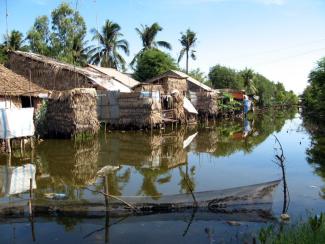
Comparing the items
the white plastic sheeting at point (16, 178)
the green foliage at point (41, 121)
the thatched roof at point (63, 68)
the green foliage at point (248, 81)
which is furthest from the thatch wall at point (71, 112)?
the green foliage at point (248, 81)

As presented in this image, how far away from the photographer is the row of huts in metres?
17.5

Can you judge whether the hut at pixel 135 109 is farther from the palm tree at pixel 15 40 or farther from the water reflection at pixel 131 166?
the palm tree at pixel 15 40

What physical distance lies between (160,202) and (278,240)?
260cm

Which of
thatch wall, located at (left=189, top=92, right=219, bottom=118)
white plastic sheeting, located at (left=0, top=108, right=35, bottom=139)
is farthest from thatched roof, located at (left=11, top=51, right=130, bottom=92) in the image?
thatch wall, located at (left=189, top=92, right=219, bottom=118)

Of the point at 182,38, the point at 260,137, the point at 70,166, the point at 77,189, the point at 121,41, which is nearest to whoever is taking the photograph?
the point at 77,189

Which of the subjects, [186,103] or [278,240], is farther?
[186,103]

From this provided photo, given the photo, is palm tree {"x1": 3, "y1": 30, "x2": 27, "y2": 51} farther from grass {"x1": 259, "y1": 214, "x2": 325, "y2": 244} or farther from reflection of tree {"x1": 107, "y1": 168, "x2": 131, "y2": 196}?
grass {"x1": 259, "y1": 214, "x2": 325, "y2": 244}

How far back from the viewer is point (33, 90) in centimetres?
1705

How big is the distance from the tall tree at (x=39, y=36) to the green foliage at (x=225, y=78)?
1024 inches

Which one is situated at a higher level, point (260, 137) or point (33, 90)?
point (33, 90)

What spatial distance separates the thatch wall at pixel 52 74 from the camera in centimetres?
2248

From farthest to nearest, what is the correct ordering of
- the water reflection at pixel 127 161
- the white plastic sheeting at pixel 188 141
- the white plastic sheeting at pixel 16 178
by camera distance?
the white plastic sheeting at pixel 188 141 < the water reflection at pixel 127 161 < the white plastic sheeting at pixel 16 178

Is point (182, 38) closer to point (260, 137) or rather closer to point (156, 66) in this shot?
point (156, 66)

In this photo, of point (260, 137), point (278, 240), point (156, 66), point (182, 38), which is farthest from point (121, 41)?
point (278, 240)
